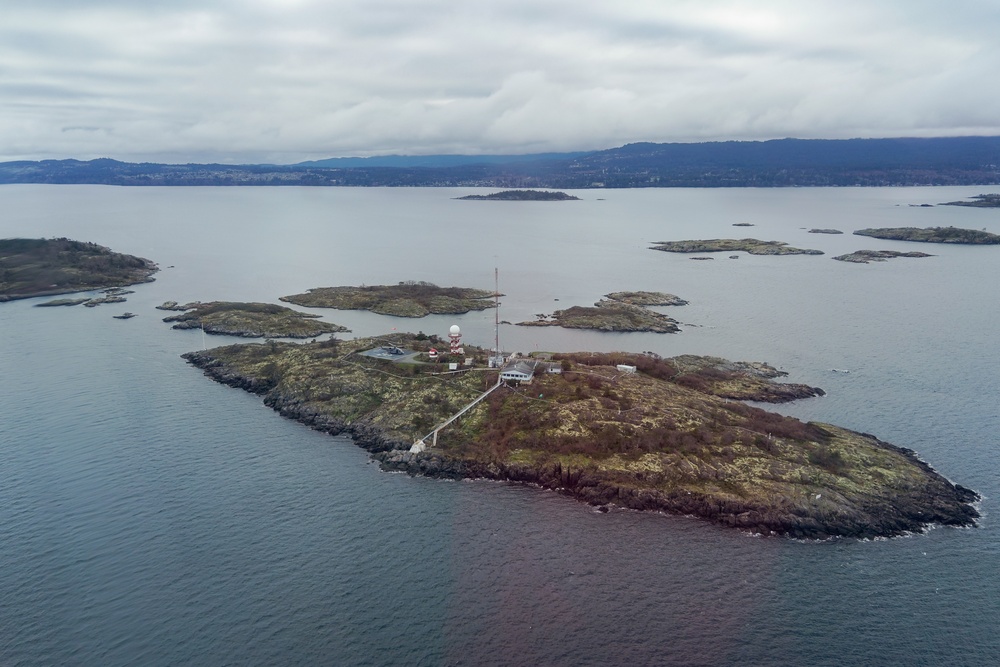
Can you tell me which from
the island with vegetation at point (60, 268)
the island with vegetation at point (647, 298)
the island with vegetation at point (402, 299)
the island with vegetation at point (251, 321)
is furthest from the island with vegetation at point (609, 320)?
the island with vegetation at point (60, 268)

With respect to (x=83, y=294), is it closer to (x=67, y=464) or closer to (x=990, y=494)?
(x=67, y=464)

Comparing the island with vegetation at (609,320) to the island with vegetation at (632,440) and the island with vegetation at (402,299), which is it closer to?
the island with vegetation at (402,299)

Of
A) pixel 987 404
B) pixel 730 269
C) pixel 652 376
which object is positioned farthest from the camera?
pixel 730 269

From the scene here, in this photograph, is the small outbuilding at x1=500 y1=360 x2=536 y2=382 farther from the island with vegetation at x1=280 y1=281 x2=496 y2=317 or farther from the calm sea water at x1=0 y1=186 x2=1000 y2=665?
the island with vegetation at x1=280 y1=281 x2=496 y2=317

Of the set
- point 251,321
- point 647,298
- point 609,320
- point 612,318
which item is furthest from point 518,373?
point 647,298

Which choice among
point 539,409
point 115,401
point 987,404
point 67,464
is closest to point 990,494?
point 987,404

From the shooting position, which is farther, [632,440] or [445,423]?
[445,423]

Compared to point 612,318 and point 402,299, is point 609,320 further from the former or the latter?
point 402,299

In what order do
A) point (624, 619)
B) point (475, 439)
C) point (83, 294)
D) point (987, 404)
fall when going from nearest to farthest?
point (624, 619)
point (475, 439)
point (987, 404)
point (83, 294)
